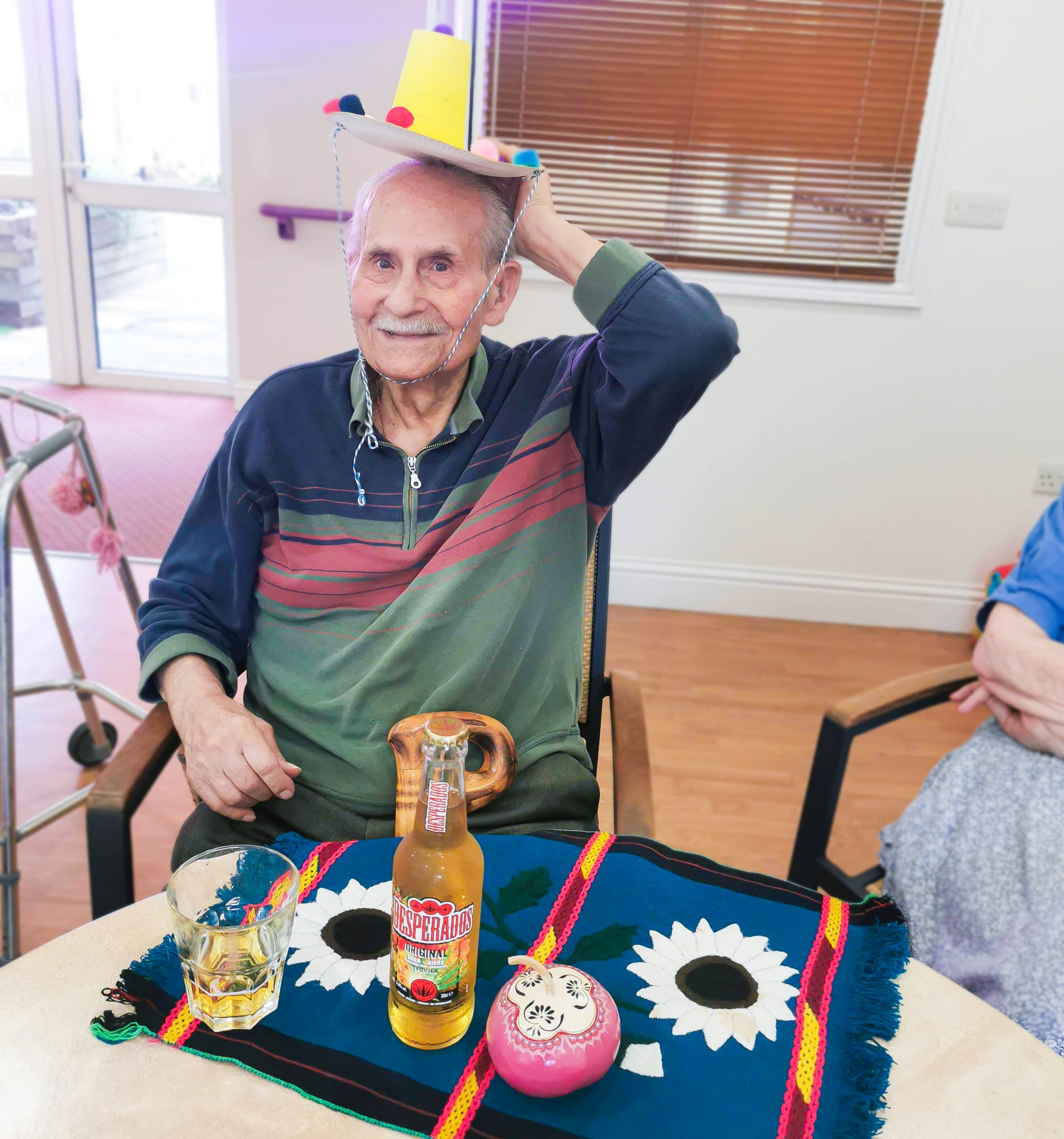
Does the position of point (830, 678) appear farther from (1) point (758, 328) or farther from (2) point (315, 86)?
(2) point (315, 86)

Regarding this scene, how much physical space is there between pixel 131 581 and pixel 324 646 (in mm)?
893

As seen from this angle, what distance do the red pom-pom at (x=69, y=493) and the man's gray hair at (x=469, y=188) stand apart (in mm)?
860

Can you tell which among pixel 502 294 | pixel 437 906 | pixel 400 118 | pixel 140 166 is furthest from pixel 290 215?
pixel 437 906

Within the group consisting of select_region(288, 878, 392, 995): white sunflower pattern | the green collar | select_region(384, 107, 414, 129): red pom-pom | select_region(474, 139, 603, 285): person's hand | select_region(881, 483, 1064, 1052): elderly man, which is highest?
select_region(384, 107, 414, 129): red pom-pom

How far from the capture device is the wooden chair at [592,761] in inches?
43.4

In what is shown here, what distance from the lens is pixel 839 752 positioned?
1.52m

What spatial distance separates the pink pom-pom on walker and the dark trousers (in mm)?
784

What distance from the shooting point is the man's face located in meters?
1.29

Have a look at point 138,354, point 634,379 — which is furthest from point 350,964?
point 138,354

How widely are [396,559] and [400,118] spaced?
54 centimetres

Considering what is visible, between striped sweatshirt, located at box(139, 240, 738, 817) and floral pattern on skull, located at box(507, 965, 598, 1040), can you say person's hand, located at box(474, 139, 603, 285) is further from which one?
floral pattern on skull, located at box(507, 965, 598, 1040)

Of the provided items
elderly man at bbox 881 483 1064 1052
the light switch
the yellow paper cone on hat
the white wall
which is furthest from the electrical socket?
the yellow paper cone on hat

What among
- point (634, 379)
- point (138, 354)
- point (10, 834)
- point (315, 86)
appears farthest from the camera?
point (138, 354)

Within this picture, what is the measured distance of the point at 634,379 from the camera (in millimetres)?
1215
